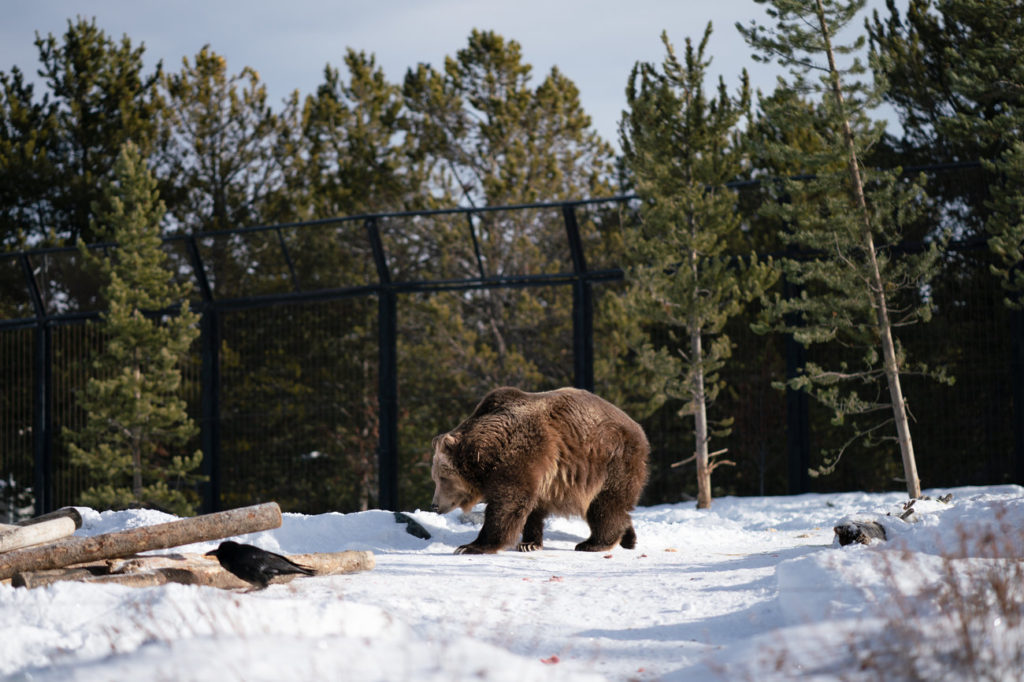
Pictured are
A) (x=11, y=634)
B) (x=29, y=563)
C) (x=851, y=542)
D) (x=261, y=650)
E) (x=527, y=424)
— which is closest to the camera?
(x=261, y=650)

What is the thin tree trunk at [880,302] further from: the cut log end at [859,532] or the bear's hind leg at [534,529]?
the bear's hind leg at [534,529]

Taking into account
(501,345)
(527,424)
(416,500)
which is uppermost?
(501,345)

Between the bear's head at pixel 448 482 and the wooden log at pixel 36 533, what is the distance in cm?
→ 246

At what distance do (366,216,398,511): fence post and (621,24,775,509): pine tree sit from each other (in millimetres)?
3179

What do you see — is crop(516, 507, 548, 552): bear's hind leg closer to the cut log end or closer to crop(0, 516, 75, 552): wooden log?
the cut log end

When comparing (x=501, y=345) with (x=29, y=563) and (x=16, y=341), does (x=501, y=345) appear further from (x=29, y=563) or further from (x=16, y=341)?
(x=29, y=563)

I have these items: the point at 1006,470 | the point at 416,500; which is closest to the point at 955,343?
the point at 1006,470

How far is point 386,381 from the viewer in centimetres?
1367

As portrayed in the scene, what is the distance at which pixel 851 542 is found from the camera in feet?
22.1

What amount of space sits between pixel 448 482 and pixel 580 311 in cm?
599

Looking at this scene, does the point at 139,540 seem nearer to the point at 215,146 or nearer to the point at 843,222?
the point at 843,222

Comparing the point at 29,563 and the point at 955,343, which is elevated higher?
the point at 955,343

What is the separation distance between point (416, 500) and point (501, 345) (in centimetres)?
260

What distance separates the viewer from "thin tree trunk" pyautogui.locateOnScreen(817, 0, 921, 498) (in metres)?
11.5
